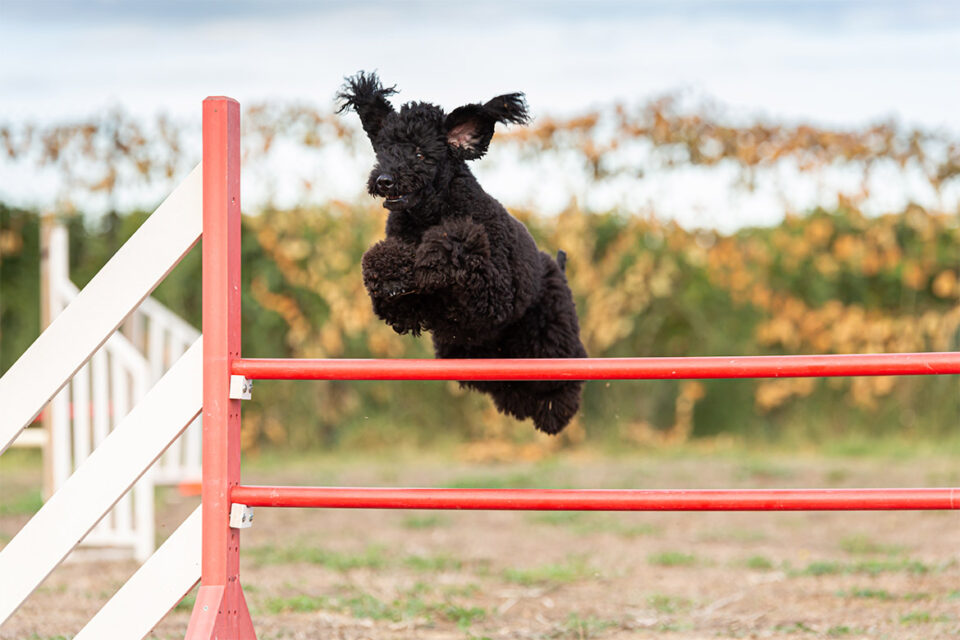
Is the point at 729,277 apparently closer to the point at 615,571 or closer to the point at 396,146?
the point at 615,571

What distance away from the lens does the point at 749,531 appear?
5.61 meters

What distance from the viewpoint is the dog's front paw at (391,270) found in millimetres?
2207

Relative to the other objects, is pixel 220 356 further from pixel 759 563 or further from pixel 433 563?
pixel 759 563

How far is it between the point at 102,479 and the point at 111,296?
17.6 inches

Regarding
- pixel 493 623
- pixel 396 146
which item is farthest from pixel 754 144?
pixel 396 146

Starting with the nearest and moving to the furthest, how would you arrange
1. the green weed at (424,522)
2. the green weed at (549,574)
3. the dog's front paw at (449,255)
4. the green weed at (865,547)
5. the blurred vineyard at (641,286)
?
the dog's front paw at (449,255) < the green weed at (549,574) < the green weed at (865,547) < the green weed at (424,522) < the blurred vineyard at (641,286)

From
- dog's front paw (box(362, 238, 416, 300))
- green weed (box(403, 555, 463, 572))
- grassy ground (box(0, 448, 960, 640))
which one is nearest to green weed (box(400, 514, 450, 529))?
grassy ground (box(0, 448, 960, 640))

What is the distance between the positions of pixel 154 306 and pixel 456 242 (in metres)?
4.63

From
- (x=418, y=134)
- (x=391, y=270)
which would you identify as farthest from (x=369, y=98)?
(x=391, y=270)

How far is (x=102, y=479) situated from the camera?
2451 millimetres

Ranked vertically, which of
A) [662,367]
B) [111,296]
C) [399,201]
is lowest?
[662,367]

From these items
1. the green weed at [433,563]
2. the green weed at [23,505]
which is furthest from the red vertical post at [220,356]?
the green weed at [23,505]

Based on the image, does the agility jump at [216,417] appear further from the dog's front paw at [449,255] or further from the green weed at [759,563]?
the green weed at [759,563]

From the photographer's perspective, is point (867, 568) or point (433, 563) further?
point (433, 563)
